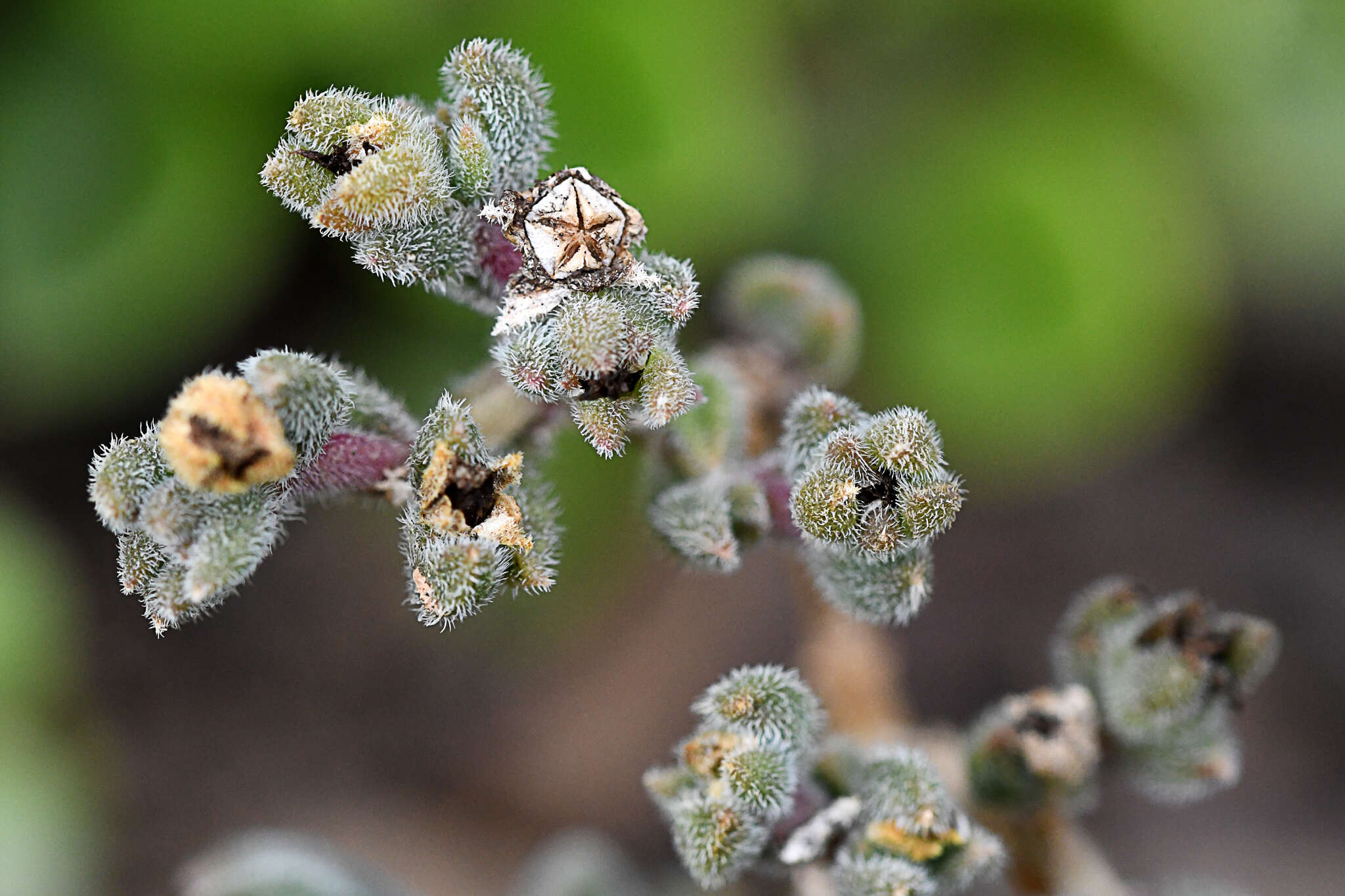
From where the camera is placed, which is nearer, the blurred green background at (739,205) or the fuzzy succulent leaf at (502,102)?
the fuzzy succulent leaf at (502,102)

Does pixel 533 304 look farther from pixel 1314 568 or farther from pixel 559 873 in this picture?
pixel 1314 568

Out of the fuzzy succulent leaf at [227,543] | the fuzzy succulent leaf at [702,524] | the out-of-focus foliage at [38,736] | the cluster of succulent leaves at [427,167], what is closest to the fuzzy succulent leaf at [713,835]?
the fuzzy succulent leaf at [702,524]

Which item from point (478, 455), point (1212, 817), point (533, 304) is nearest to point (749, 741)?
point (478, 455)

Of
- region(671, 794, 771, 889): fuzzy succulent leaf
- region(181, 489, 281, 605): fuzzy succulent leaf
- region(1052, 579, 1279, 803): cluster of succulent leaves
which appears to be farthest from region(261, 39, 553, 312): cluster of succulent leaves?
region(1052, 579, 1279, 803): cluster of succulent leaves

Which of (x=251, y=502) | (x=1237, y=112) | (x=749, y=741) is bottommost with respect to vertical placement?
(x=749, y=741)

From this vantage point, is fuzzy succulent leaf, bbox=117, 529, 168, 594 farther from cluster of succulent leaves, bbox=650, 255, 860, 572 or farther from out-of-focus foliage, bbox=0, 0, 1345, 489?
out-of-focus foliage, bbox=0, 0, 1345, 489

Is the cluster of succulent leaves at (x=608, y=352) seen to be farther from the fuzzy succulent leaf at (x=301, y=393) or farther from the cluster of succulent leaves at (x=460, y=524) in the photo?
the fuzzy succulent leaf at (x=301, y=393)
